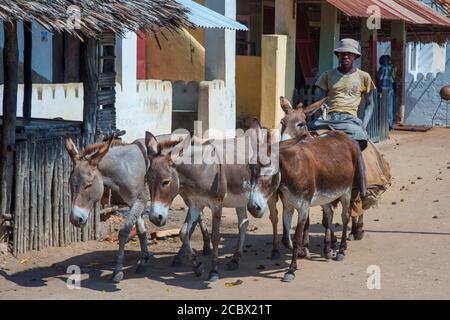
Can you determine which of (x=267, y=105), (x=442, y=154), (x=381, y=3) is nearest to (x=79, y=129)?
(x=267, y=105)

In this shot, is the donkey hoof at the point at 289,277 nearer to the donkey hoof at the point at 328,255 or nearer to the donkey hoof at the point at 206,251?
the donkey hoof at the point at 328,255

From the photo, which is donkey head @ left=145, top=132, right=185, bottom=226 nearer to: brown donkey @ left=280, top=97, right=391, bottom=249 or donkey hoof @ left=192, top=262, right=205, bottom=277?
donkey hoof @ left=192, top=262, right=205, bottom=277

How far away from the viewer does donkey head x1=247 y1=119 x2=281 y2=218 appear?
810cm

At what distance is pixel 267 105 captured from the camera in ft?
61.4

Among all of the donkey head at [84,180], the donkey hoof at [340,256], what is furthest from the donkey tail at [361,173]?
the donkey head at [84,180]

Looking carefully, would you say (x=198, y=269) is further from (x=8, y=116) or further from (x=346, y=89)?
(x=346, y=89)

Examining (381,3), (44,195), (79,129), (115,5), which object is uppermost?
(381,3)

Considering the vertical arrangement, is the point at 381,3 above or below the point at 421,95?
above

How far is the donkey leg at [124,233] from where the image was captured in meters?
8.59

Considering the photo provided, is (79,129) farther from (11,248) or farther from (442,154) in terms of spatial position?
(442,154)

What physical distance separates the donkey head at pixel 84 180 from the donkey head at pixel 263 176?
1.39m
